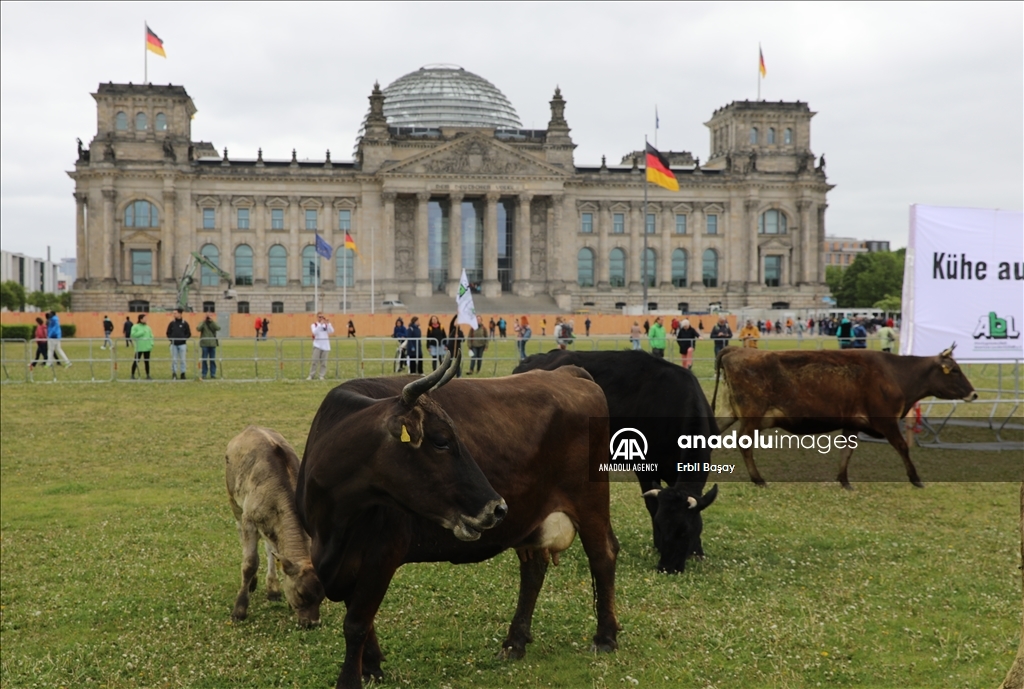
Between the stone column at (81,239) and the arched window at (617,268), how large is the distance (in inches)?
2116

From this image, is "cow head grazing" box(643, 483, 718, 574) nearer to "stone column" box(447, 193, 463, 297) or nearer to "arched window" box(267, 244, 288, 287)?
"stone column" box(447, 193, 463, 297)

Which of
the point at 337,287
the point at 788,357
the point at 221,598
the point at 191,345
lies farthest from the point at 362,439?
the point at 337,287

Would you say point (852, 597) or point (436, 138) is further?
point (436, 138)

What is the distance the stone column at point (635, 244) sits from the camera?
94.8 metres

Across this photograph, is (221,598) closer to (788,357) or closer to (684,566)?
(684,566)

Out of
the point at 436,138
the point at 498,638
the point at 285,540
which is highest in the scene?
the point at 436,138

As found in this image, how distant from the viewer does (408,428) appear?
17.0 ft

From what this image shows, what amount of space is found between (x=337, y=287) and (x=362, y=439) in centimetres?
8598

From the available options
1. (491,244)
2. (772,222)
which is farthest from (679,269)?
(491,244)

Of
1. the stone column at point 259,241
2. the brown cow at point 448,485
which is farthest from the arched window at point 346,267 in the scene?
the brown cow at point 448,485

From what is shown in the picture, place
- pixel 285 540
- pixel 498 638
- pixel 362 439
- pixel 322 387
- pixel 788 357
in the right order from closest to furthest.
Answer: pixel 362 439
pixel 285 540
pixel 498 638
pixel 788 357
pixel 322 387

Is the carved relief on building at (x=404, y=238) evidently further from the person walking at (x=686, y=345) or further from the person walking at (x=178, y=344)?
the person walking at (x=178, y=344)

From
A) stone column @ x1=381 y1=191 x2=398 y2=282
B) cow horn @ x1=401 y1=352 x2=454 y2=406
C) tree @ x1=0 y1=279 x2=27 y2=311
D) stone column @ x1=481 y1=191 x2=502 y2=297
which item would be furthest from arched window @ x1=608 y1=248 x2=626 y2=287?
cow horn @ x1=401 y1=352 x2=454 y2=406

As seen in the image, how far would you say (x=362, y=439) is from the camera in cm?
540
